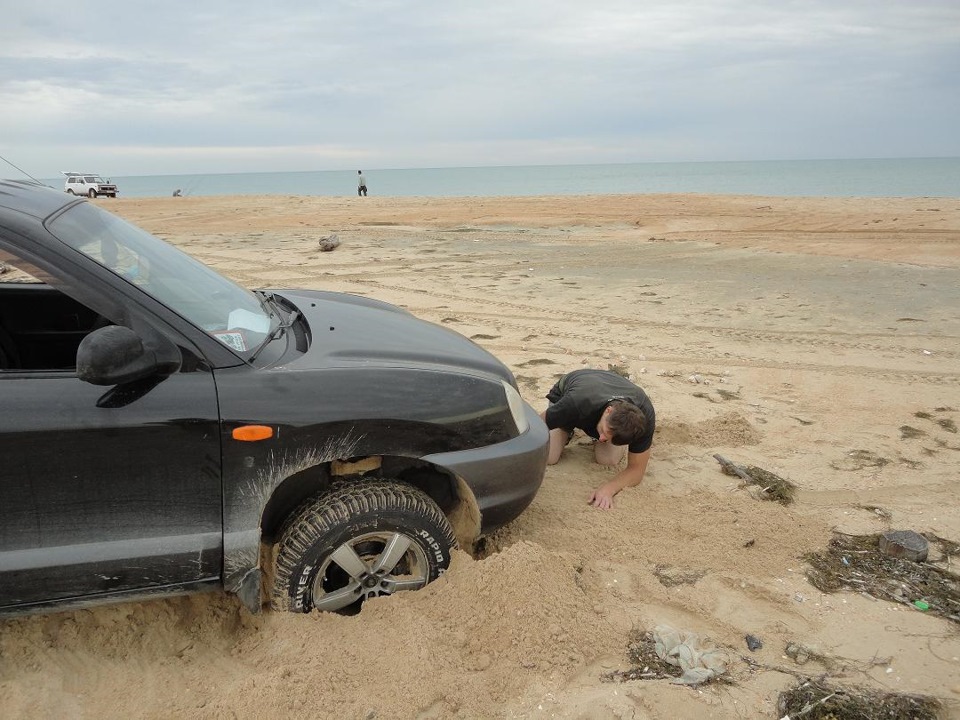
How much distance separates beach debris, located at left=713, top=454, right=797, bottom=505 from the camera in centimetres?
414

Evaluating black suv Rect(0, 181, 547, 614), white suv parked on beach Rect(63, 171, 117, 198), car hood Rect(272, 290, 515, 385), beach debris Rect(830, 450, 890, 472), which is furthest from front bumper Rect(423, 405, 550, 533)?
white suv parked on beach Rect(63, 171, 117, 198)

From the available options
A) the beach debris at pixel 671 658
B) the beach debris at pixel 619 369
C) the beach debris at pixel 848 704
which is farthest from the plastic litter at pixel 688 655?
the beach debris at pixel 619 369

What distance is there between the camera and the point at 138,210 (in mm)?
26234

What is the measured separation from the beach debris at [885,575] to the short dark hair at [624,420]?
107cm

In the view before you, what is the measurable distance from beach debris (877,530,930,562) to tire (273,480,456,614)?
2.32m

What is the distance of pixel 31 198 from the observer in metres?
2.63

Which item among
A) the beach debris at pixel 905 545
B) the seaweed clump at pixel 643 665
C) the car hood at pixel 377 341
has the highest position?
the car hood at pixel 377 341

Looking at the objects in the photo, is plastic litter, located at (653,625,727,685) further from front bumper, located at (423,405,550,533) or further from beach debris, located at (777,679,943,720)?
front bumper, located at (423,405,550,533)

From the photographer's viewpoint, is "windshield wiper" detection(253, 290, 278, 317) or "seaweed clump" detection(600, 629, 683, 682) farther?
"windshield wiper" detection(253, 290, 278, 317)

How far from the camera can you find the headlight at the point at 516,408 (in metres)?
2.98

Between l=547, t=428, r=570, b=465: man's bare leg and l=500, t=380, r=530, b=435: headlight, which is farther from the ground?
l=500, t=380, r=530, b=435: headlight

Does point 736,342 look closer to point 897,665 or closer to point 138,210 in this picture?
point 897,665

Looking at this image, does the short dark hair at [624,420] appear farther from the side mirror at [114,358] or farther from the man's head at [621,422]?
the side mirror at [114,358]

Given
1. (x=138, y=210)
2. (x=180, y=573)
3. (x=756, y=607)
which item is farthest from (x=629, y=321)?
(x=138, y=210)
